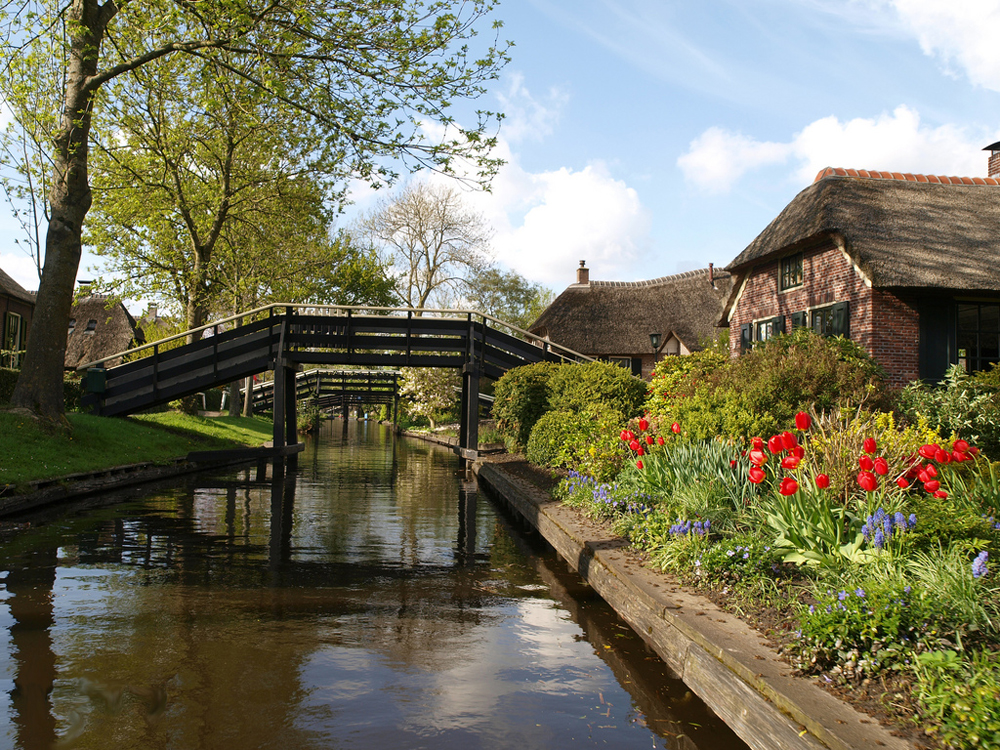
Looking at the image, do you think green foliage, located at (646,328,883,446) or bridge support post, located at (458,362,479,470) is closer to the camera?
green foliage, located at (646,328,883,446)

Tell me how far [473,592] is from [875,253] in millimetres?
14529

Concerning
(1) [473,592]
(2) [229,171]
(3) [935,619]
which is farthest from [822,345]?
(2) [229,171]

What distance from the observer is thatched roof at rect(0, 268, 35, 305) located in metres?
31.8

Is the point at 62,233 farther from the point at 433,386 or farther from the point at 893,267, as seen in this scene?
the point at 433,386

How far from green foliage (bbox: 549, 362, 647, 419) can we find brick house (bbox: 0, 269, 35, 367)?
26212 mm

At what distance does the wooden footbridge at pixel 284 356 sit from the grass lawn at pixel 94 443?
39.5 inches

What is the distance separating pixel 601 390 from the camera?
13484 mm

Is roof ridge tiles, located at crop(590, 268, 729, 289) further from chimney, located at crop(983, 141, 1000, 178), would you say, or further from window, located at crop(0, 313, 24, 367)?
window, located at crop(0, 313, 24, 367)

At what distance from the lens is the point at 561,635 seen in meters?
5.47

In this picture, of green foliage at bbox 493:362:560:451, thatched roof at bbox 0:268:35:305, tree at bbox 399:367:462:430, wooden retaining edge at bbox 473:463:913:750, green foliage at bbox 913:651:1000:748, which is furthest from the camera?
tree at bbox 399:367:462:430

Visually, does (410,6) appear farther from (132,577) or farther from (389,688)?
(389,688)

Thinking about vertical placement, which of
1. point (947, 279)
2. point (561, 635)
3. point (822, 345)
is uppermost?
point (947, 279)

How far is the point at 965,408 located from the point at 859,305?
6816mm

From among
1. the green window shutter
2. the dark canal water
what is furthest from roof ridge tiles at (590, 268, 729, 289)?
the dark canal water
